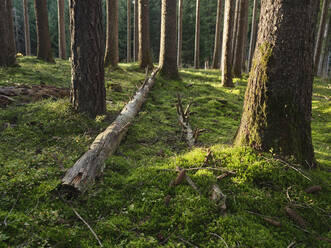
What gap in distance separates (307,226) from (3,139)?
5700mm

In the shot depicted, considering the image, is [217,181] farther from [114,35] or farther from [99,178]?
[114,35]

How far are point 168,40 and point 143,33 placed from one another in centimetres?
267

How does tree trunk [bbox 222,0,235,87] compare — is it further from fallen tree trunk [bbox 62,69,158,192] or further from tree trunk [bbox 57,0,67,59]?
tree trunk [bbox 57,0,67,59]

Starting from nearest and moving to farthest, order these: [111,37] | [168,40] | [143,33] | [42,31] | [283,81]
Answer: [283,81] < [168,40] < [111,37] < [42,31] < [143,33]

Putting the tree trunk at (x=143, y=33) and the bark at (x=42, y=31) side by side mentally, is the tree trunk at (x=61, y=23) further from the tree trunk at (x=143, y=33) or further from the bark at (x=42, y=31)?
the tree trunk at (x=143, y=33)

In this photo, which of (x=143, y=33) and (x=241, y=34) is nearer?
(x=143, y=33)

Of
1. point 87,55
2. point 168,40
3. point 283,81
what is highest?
point 168,40

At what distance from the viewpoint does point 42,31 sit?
14.0 meters

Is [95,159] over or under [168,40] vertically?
under

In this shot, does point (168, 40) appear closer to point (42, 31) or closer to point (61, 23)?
point (42, 31)

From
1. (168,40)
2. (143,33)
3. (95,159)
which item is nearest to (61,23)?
(143,33)

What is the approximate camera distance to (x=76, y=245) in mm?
2543

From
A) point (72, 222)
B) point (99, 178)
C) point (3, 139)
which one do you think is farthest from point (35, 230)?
point (3, 139)

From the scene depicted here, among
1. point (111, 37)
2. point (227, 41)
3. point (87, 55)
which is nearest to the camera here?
point (87, 55)
